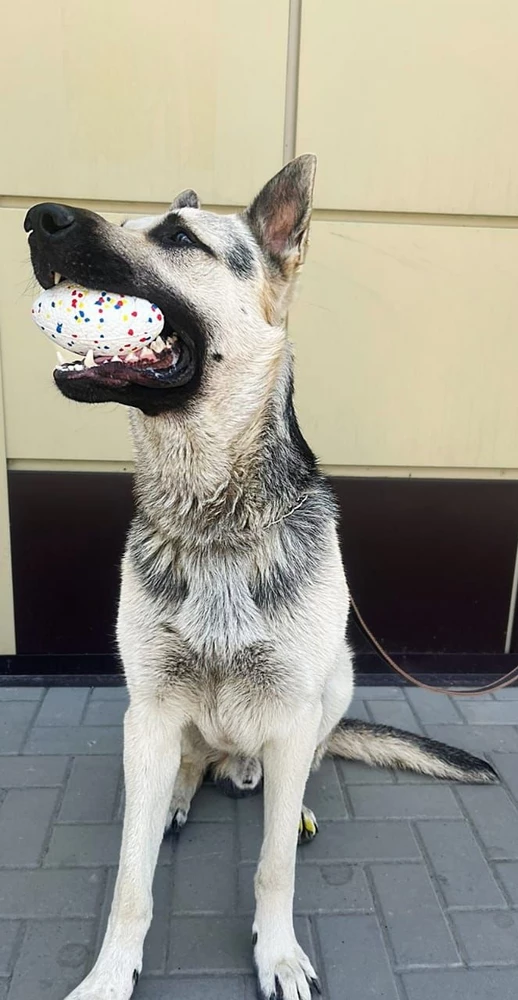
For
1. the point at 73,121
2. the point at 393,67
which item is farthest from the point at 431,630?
the point at 73,121

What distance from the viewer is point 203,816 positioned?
2.79 meters

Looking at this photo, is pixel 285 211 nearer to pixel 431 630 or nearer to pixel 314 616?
pixel 314 616

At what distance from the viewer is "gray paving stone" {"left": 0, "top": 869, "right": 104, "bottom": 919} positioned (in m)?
2.32

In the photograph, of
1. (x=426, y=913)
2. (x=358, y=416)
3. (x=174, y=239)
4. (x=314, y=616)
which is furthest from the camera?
(x=358, y=416)

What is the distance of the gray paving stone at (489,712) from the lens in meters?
3.53

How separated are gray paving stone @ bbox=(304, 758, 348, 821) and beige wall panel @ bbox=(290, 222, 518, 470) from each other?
154 centimetres

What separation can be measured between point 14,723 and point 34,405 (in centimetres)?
158

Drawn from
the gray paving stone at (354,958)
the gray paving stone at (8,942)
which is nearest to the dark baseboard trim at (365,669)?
the gray paving stone at (8,942)

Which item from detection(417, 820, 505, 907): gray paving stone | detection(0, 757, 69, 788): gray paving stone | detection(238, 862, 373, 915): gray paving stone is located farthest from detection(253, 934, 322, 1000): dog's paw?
detection(0, 757, 69, 788): gray paving stone

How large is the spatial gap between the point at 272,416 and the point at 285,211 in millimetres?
594

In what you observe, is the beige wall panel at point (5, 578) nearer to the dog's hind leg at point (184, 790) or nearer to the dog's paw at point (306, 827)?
the dog's hind leg at point (184, 790)

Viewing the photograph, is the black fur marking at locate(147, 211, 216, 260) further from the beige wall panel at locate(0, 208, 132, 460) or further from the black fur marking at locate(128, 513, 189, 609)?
the beige wall panel at locate(0, 208, 132, 460)

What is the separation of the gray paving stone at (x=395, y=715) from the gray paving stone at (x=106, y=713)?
129 centimetres

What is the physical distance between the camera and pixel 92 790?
2918 mm
